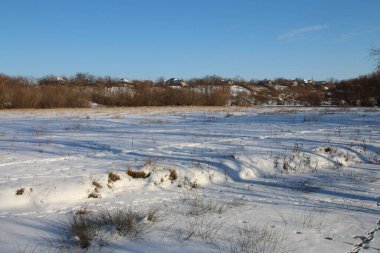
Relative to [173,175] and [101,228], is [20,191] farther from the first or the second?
[173,175]

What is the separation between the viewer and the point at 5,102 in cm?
3609

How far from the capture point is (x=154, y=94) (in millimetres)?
44656

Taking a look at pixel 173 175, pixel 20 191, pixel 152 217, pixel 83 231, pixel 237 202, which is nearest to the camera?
pixel 83 231

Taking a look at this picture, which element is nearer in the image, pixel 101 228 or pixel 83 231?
pixel 83 231

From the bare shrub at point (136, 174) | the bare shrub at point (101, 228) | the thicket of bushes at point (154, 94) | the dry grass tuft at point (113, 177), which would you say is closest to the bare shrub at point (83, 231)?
the bare shrub at point (101, 228)

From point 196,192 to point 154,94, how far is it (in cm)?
3677

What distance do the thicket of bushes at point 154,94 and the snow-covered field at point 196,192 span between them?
24.5 m

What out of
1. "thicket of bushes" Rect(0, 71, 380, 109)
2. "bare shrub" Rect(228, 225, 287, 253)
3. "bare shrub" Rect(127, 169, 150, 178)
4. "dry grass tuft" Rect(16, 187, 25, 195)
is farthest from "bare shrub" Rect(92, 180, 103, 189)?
"thicket of bushes" Rect(0, 71, 380, 109)

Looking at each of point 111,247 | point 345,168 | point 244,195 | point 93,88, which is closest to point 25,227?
point 111,247

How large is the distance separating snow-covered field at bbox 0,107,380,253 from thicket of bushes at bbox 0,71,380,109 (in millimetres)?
24526

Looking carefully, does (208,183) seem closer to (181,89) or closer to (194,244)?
(194,244)

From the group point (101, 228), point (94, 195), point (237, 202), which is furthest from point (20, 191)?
point (237, 202)

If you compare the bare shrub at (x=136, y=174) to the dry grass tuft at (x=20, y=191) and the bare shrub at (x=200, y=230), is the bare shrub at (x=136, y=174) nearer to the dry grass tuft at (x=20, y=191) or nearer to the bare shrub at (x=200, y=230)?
the dry grass tuft at (x=20, y=191)

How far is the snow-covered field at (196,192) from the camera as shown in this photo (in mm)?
5387
